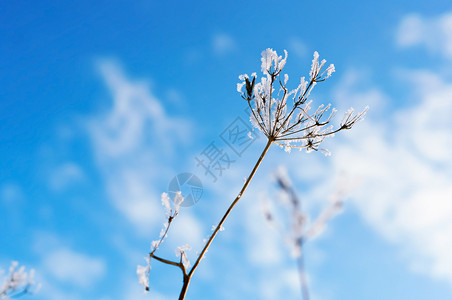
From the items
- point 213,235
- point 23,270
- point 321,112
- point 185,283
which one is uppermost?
point 23,270

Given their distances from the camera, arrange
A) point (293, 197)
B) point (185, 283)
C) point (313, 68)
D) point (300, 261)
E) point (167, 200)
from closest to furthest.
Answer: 1. point (185, 283)
2. point (167, 200)
3. point (313, 68)
4. point (300, 261)
5. point (293, 197)

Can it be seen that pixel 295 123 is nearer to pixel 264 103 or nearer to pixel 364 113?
pixel 264 103

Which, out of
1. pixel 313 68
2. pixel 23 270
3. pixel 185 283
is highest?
pixel 23 270

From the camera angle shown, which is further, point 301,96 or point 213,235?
point 301,96

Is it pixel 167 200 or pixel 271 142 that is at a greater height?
pixel 271 142

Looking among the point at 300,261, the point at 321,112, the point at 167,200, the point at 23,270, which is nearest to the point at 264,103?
the point at 321,112

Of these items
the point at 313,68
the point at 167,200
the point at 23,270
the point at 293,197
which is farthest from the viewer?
the point at 23,270

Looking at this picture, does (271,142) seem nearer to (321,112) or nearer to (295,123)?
(295,123)

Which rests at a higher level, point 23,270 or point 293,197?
point 23,270

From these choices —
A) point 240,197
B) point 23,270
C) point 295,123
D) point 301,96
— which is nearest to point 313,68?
point 301,96
